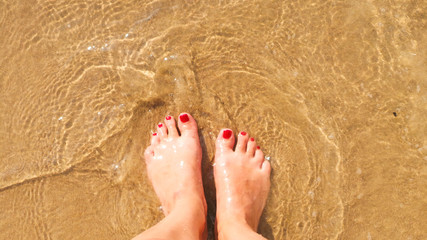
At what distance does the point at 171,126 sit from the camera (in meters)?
2.71

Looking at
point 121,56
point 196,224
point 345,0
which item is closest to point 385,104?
point 345,0

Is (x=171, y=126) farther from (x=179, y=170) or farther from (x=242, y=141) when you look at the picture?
(x=242, y=141)

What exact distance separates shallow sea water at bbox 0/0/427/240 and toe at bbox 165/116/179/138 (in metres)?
0.05

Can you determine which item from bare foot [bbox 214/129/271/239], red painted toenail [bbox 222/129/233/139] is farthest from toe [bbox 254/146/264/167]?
red painted toenail [bbox 222/129/233/139]

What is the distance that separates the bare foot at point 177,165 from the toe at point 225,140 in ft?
0.51

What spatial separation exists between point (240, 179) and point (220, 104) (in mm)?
574

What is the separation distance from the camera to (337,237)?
2.51m

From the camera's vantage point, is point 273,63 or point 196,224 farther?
point 273,63

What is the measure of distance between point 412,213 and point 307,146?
2.72ft

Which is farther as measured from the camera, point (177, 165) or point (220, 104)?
point (177, 165)

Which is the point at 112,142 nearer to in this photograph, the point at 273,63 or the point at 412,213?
the point at 273,63

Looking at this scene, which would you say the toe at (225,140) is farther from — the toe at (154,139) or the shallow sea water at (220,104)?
the toe at (154,139)

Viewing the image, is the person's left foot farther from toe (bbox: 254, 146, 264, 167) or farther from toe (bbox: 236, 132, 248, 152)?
toe (bbox: 254, 146, 264, 167)

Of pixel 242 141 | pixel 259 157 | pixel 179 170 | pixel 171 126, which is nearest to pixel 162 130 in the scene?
pixel 171 126
